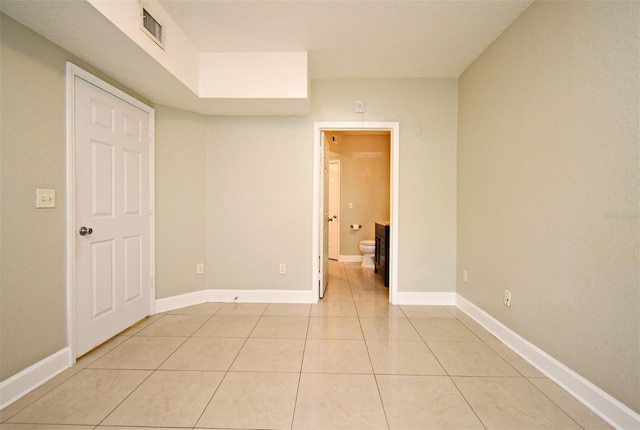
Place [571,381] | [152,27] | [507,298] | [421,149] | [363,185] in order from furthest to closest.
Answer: [363,185] → [421,149] → [507,298] → [152,27] → [571,381]

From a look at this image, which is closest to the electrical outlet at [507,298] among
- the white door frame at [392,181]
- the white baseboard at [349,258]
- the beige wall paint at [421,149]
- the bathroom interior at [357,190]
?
the beige wall paint at [421,149]

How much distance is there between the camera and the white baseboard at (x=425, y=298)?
2889 millimetres

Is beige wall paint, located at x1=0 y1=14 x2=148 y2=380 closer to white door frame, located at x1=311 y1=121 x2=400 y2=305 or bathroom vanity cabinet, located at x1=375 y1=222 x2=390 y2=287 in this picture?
white door frame, located at x1=311 y1=121 x2=400 y2=305

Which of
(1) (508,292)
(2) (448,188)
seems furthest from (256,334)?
(2) (448,188)

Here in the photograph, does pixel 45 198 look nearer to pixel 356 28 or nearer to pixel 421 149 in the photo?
pixel 356 28

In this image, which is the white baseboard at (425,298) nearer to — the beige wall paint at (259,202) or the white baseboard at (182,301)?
the beige wall paint at (259,202)

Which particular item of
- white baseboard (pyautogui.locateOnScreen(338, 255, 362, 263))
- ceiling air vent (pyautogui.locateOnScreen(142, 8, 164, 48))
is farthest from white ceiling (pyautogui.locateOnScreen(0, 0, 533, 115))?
white baseboard (pyautogui.locateOnScreen(338, 255, 362, 263))

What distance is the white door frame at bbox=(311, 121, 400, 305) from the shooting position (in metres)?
2.88

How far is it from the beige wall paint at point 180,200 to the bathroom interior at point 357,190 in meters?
2.89

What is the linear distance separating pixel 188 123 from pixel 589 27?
3154mm

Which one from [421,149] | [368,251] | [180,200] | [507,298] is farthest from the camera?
[368,251]

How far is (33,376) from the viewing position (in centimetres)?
152

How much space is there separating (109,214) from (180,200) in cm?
72

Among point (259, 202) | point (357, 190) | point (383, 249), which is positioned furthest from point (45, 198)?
point (357, 190)
